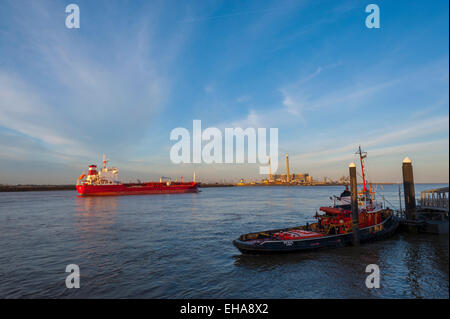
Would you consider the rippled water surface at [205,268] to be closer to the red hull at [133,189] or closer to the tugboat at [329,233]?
the tugboat at [329,233]

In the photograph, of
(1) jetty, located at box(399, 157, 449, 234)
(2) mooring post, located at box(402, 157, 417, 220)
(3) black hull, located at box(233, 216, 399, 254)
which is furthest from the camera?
(2) mooring post, located at box(402, 157, 417, 220)

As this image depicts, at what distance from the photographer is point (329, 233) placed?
2081cm

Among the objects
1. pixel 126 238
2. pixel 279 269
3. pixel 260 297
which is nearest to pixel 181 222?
pixel 126 238

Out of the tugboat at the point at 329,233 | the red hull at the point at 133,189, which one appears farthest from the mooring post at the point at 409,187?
the red hull at the point at 133,189

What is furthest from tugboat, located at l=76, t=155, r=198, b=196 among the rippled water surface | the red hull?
the rippled water surface

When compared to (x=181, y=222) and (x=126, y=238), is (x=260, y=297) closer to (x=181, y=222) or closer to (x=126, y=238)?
(x=126, y=238)

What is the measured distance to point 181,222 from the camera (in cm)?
3572

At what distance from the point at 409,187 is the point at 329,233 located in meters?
11.9

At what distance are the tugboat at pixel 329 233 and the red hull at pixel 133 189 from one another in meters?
88.1

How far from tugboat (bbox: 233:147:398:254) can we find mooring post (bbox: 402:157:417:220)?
2104 millimetres

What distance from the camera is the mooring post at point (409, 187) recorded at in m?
25.2

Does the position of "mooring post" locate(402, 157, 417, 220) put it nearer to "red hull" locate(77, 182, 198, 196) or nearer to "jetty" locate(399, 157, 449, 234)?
"jetty" locate(399, 157, 449, 234)

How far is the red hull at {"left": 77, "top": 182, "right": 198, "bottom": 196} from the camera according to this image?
93438 millimetres
